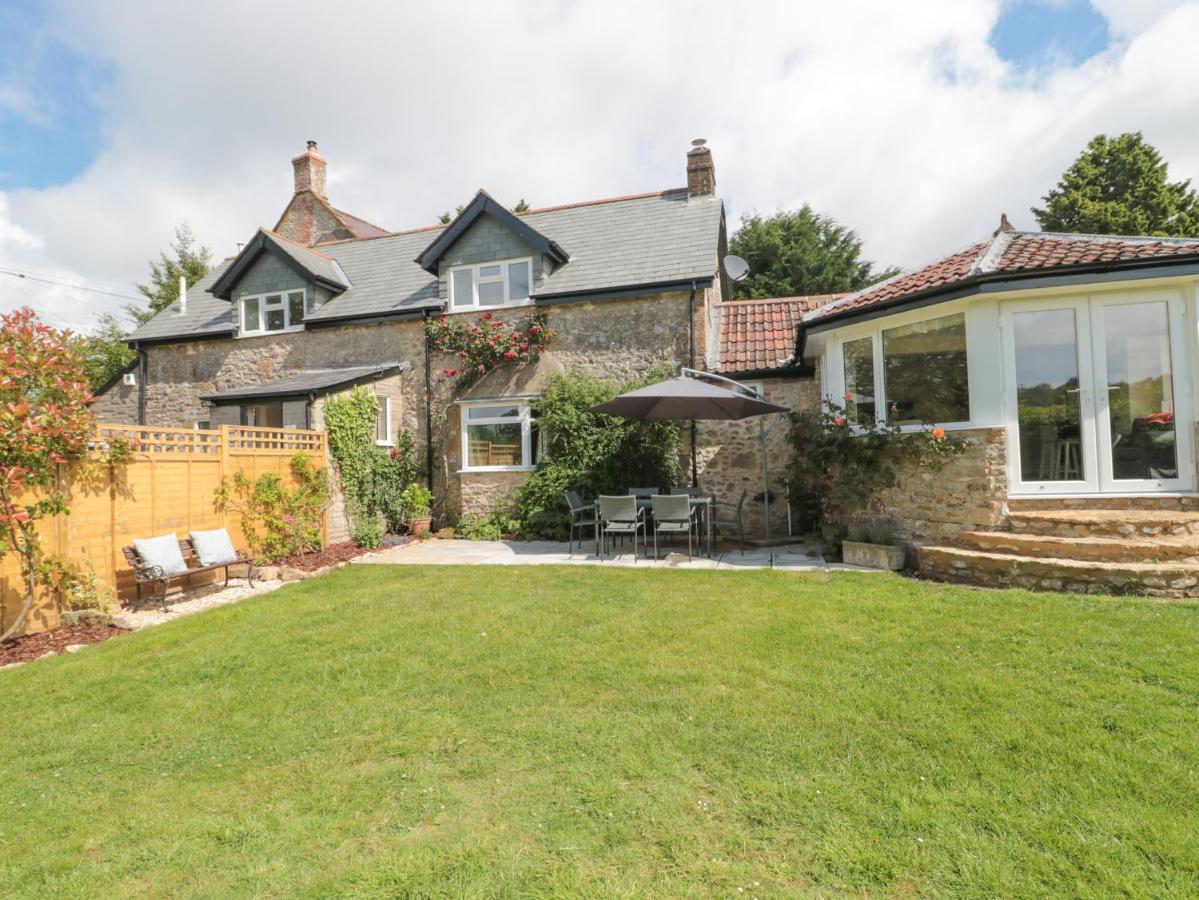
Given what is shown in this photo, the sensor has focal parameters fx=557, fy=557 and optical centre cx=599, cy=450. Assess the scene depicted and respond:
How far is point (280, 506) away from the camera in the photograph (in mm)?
10109

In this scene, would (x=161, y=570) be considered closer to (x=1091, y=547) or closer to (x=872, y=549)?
(x=872, y=549)

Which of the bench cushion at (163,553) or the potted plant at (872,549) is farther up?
the bench cushion at (163,553)

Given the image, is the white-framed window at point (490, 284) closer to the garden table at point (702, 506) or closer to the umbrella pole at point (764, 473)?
the garden table at point (702, 506)

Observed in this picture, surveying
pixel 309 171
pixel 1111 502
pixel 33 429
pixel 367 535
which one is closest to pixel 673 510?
pixel 1111 502

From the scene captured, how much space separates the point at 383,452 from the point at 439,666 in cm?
914

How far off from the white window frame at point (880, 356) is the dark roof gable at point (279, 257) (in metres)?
13.4

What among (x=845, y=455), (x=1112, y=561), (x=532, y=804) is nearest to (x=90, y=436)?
(x=532, y=804)

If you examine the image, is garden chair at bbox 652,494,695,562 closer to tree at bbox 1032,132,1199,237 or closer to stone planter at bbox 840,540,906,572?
stone planter at bbox 840,540,906,572

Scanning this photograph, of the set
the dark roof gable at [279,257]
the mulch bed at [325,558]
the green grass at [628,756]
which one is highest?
the dark roof gable at [279,257]

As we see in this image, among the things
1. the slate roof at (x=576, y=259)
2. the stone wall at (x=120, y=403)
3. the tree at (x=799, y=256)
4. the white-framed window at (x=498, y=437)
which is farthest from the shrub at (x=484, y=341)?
the tree at (x=799, y=256)

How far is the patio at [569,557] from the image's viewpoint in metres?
8.67

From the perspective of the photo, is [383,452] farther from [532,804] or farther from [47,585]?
[532,804]

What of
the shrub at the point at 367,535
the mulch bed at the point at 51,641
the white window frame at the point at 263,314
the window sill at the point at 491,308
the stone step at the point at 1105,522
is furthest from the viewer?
the white window frame at the point at 263,314

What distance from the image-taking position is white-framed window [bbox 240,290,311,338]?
15.5 metres
